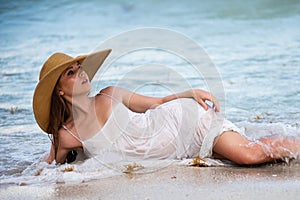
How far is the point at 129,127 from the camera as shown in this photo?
386 centimetres

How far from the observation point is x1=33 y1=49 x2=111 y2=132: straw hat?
143 inches

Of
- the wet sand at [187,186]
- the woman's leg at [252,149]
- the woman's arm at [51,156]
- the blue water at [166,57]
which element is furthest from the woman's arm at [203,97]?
the blue water at [166,57]

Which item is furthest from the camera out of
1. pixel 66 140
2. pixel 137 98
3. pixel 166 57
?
pixel 166 57

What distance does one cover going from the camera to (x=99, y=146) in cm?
382

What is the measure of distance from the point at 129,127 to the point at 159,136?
201 millimetres

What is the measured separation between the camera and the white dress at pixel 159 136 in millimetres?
3799

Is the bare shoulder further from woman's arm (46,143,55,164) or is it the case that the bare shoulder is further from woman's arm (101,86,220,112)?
woman's arm (101,86,220,112)

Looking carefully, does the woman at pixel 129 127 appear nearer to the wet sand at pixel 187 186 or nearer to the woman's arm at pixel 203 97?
the woman's arm at pixel 203 97

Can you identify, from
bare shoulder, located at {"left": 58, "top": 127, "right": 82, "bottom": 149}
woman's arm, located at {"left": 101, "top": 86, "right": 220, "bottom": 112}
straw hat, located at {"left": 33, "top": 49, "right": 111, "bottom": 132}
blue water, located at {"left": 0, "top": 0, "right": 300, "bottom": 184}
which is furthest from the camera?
blue water, located at {"left": 0, "top": 0, "right": 300, "bottom": 184}

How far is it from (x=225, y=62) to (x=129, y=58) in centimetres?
133

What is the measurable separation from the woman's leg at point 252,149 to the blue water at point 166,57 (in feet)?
3.44

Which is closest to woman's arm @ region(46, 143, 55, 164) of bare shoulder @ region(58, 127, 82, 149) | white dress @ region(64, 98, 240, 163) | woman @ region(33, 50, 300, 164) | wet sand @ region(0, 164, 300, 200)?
woman @ region(33, 50, 300, 164)

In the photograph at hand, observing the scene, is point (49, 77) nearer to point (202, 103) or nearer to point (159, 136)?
point (159, 136)

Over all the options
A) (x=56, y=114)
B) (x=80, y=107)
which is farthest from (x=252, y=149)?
(x=56, y=114)
